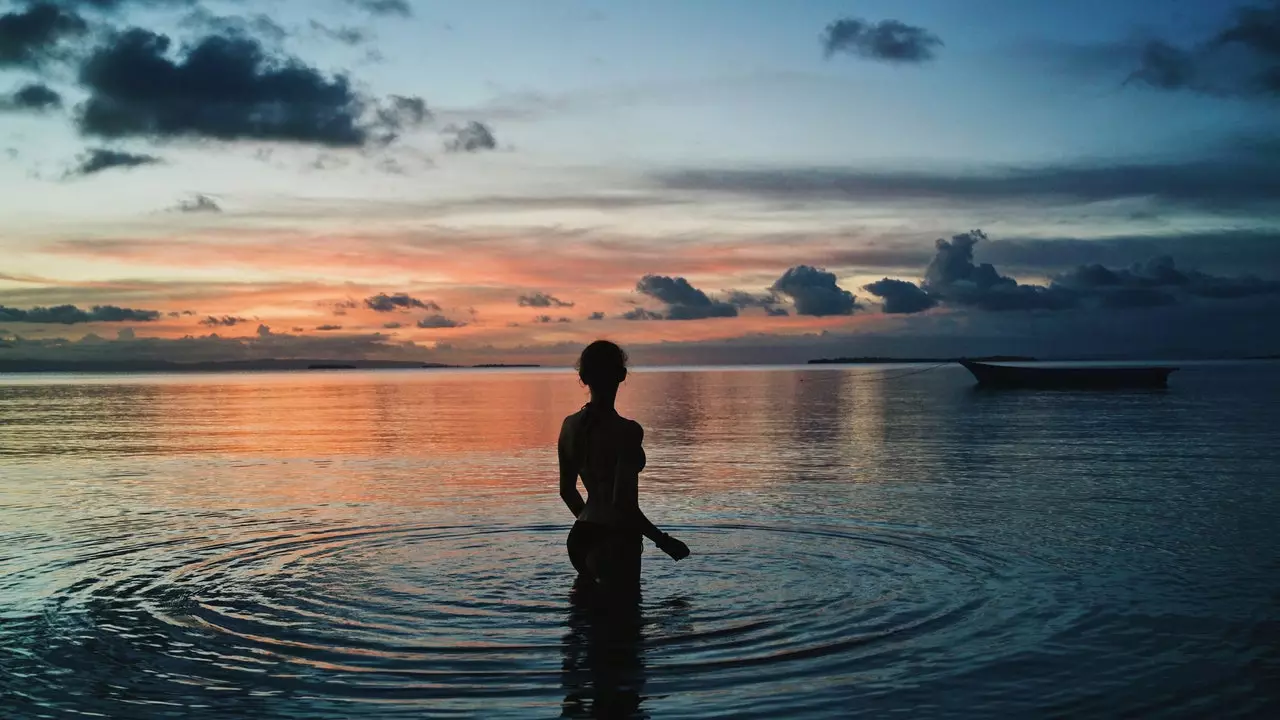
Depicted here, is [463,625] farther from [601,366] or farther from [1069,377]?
[1069,377]

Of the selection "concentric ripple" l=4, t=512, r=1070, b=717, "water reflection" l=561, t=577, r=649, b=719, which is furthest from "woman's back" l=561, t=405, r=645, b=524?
"concentric ripple" l=4, t=512, r=1070, b=717

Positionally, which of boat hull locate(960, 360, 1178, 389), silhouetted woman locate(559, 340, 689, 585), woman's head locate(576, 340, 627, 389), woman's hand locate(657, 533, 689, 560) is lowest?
boat hull locate(960, 360, 1178, 389)

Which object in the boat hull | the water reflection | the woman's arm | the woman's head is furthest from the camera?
the boat hull

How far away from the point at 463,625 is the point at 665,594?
8.51 feet

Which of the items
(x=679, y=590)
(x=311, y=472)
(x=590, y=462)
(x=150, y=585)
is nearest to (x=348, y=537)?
(x=150, y=585)

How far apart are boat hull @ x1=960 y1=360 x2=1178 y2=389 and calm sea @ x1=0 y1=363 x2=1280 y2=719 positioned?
272ft

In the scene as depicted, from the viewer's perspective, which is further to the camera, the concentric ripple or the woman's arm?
the woman's arm

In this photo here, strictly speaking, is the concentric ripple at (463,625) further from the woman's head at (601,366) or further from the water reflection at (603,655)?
the woman's head at (601,366)

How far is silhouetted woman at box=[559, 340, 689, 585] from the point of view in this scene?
10234mm

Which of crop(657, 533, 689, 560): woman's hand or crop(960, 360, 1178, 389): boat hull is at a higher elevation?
crop(657, 533, 689, 560): woman's hand

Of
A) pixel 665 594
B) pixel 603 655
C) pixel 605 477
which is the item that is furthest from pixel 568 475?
pixel 665 594

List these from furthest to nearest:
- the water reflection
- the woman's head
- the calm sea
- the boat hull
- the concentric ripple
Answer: the boat hull, the woman's head, the concentric ripple, the calm sea, the water reflection

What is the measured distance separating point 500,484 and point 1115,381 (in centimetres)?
9760

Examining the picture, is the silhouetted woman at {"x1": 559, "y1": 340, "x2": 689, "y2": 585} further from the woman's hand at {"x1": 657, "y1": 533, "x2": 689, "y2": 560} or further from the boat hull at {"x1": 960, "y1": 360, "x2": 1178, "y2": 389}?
the boat hull at {"x1": 960, "y1": 360, "x2": 1178, "y2": 389}
